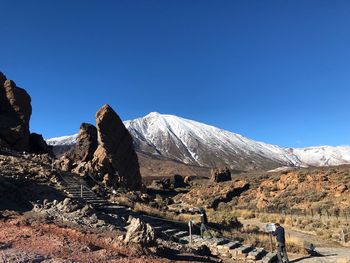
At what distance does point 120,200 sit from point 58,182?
4.04m

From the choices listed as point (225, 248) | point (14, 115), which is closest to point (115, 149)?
point (14, 115)

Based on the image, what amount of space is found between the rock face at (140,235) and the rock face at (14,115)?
28.2m

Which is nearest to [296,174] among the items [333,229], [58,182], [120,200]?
[333,229]

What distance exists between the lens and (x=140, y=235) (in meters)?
12.3

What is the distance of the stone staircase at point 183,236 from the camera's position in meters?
16.5

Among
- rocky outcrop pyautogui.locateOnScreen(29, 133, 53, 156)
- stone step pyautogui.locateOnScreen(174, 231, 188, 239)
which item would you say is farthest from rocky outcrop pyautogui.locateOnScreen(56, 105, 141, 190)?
stone step pyautogui.locateOnScreen(174, 231, 188, 239)

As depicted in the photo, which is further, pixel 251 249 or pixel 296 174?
pixel 296 174

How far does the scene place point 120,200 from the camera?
26.4 m

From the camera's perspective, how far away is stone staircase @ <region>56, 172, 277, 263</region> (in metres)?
16.5

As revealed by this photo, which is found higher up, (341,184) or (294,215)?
(341,184)

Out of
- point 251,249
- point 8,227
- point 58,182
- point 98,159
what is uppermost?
point 98,159

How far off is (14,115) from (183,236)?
2693 cm

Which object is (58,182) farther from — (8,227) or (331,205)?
(331,205)

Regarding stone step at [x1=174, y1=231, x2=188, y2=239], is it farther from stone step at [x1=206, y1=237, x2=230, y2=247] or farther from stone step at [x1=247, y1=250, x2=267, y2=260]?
stone step at [x1=247, y1=250, x2=267, y2=260]
